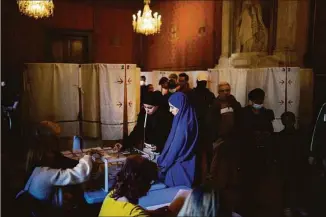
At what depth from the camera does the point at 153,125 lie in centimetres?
374

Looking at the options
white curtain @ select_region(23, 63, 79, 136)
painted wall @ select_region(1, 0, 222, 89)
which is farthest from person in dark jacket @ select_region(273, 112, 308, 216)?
painted wall @ select_region(1, 0, 222, 89)

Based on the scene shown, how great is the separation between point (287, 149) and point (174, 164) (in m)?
1.42

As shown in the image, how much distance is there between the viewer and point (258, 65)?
655 cm

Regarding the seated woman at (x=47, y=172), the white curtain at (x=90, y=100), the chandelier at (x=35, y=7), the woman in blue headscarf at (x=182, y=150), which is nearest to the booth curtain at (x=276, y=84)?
the white curtain at (x=90, y=100)

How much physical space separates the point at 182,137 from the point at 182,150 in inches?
4.6

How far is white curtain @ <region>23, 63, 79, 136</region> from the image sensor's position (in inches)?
194

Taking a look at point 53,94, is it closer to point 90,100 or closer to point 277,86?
point 90,100

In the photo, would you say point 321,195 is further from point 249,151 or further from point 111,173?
point 111,173

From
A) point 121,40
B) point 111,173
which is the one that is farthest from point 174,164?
point 121,40

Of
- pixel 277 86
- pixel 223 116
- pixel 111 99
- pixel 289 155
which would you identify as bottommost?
pixel 289 155

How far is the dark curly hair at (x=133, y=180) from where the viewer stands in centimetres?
190

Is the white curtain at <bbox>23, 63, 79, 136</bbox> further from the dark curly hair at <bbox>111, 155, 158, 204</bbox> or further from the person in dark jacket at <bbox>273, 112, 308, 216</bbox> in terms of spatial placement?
the dark curly hair at <bbox>111, 155, 158, 204</bbox>

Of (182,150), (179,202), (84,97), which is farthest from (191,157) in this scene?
(84,97)

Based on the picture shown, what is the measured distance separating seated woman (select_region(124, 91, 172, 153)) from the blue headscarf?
1.77 feet
